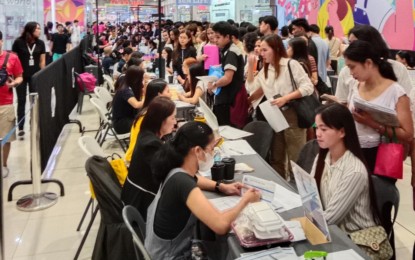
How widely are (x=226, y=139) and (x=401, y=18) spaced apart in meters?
4.60

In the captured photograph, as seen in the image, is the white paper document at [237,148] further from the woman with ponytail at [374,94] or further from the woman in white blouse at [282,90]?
the woman with ponytail at [374,94]

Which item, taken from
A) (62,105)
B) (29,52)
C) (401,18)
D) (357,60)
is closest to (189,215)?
(357,60)

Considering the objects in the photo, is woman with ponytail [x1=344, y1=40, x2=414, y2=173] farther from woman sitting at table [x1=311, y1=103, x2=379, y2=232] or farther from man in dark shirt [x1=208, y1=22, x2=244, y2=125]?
man in dark shirt [x1=208, y1=22, x2=244, y2=125]

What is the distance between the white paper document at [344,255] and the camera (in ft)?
5.22

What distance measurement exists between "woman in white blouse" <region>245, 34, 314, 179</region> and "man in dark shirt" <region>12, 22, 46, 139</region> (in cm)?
386

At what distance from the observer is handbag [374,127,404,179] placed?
2.45 meters

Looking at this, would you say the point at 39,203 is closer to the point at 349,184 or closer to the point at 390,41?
the point at 349,184

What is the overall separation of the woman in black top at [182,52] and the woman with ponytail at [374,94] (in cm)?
385

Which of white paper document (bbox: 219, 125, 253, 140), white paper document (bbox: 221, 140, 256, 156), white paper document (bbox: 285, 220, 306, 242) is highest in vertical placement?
white paper document (bbox: 219, 125, 253, 140)

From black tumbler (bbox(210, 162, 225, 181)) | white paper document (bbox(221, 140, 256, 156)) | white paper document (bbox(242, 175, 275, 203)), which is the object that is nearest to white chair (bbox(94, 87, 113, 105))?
white paper document (bbox(221, 140, 256, 156))

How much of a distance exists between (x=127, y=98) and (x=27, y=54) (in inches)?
101

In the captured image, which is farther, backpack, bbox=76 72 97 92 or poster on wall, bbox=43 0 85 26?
poster on wall, bbox=43 0 85 26

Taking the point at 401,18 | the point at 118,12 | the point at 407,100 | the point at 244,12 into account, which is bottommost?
the point at 407,100

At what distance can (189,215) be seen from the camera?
1966 mm
